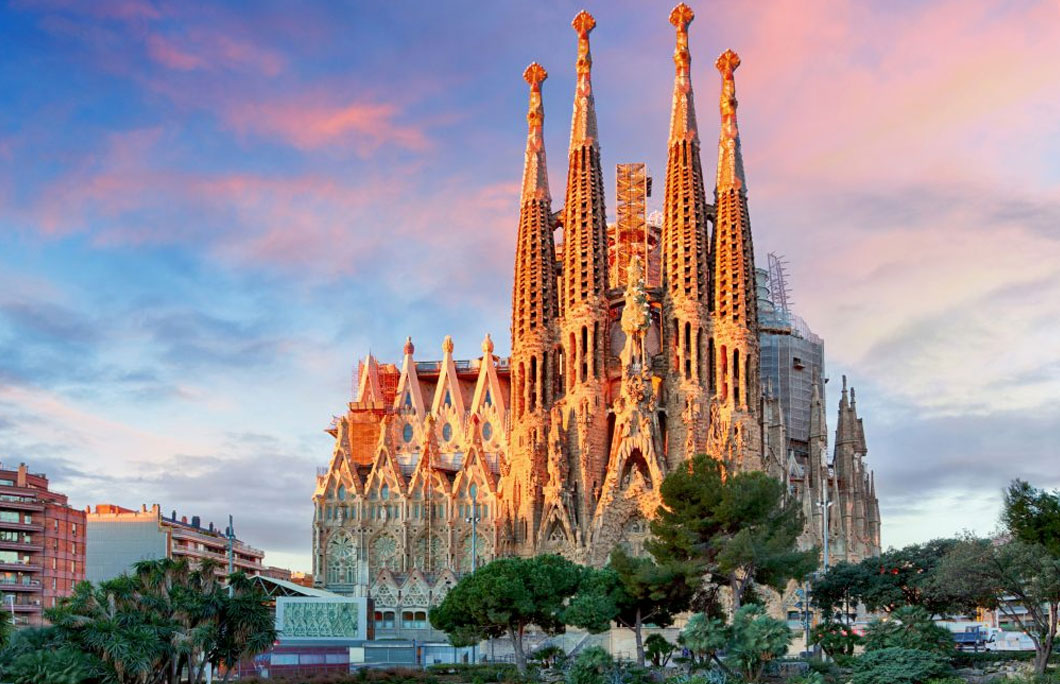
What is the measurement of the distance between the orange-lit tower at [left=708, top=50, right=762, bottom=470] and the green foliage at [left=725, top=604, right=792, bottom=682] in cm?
3267

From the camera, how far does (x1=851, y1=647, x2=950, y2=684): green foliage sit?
4200 centimetres

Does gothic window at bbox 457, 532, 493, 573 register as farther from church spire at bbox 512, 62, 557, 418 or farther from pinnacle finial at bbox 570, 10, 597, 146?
pinnacle finial at bbox 570, 10, 597, 146

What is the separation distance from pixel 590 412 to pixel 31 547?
35.4 m

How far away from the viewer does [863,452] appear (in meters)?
99.8

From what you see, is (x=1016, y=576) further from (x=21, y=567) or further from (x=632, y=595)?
(x=21, y=567)

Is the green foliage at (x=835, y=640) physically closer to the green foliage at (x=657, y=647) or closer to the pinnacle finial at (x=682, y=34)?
the green foliage at (x=657, y=647)

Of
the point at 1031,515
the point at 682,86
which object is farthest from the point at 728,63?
the point at 1031,515

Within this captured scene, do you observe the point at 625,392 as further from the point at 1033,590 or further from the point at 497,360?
the point at 1033,590

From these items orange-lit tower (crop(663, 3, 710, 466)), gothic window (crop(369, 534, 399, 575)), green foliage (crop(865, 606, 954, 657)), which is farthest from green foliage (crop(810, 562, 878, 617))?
gothic window (crop(369, 534, 399, 575))

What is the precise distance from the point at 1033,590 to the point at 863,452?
56.2m

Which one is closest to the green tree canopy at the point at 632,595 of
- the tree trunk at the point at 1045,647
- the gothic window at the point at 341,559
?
the tree trunk at the point at 1045,647

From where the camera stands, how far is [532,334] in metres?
84.8

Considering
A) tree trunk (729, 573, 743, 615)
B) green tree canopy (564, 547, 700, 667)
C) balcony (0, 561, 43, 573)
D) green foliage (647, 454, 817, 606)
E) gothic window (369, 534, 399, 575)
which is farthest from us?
gothic window (369, 534, 399, 575)

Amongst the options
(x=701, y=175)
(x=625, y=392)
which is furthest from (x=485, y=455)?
(x=701, y=175)
